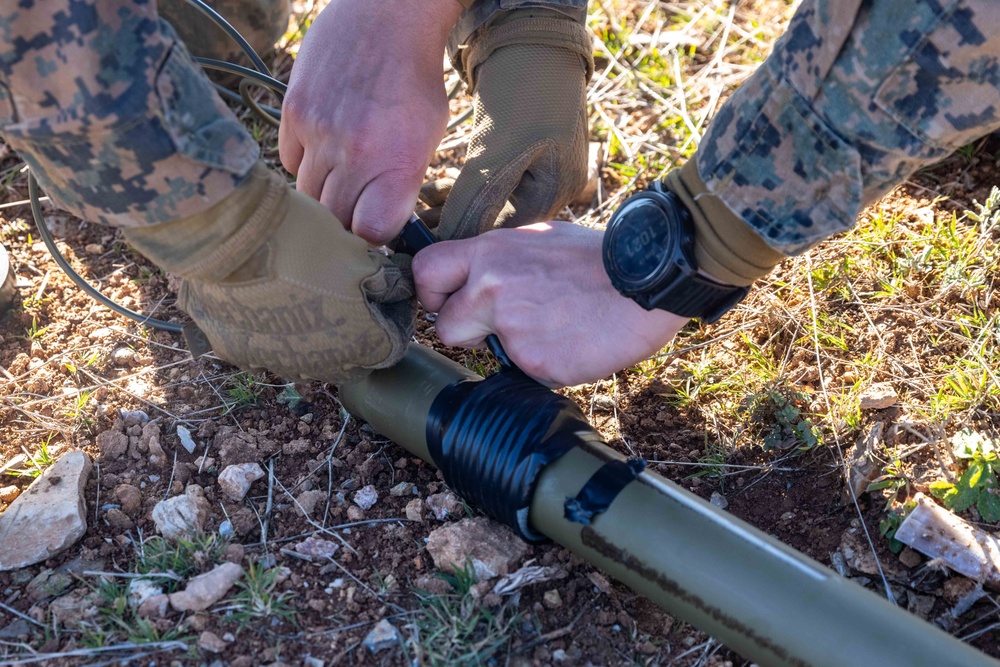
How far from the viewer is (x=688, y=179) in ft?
5.79

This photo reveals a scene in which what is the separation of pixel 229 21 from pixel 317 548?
6.65 ft

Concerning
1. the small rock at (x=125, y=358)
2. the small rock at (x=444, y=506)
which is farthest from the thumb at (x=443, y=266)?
the small rock at (x=125, y=358)

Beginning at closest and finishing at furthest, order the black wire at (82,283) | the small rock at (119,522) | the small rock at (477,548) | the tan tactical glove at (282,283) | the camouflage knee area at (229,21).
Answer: the tan tactical glove at (282,283) → the small rock at (477,548) → the small rock at (119,522) → the black wire at (82,283) → the camouflage knee area at (229,21)

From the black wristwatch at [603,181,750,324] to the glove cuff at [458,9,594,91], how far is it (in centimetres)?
71

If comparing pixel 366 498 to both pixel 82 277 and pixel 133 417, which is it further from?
pixel 82 277

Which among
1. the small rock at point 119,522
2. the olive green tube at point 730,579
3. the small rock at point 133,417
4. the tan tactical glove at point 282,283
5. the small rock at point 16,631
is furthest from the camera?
the small rock at point 133,417

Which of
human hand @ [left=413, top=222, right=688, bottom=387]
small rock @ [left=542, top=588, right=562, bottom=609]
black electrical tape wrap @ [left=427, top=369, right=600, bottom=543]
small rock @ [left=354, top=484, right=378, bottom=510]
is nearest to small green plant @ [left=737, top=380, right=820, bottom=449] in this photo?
human hand @ [left=413, top=222, right=688, bottom=387]

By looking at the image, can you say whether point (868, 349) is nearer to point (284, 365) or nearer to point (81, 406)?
point (284, 365)

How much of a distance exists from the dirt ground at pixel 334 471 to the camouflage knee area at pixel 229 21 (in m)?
0.87

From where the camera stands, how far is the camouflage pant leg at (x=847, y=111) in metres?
1.42

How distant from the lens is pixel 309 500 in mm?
1973

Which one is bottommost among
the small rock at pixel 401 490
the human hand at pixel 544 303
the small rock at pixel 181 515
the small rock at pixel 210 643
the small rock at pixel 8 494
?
the small rock at pixel 8 494

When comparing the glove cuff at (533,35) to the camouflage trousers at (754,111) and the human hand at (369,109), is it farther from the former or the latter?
the camouflage trousers at (754,111)

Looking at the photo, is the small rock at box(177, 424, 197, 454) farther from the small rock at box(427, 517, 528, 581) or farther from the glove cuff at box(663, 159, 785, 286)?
the glove cuff at box(663, 159, 785, 286)
